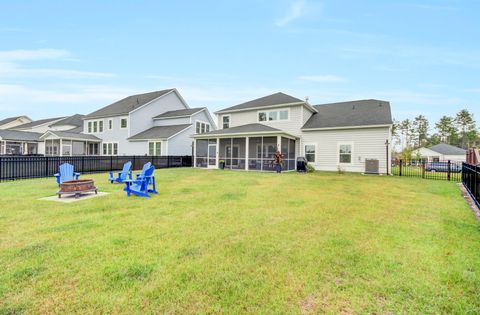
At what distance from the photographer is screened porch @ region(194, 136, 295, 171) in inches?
702

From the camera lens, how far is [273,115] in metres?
19.5

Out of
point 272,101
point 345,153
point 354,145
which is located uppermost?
point 272,101

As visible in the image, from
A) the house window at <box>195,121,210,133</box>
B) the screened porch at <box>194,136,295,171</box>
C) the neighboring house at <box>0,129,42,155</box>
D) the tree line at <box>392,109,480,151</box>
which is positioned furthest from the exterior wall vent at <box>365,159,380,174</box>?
the tree line at <box>392,109,480,151</box>

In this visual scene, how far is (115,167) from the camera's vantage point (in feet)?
55.4

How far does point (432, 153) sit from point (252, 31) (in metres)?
47.5

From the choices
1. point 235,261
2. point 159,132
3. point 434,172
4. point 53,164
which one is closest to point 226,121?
point 159,132

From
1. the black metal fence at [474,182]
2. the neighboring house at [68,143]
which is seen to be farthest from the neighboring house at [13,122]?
the black metal fence at [474,182]

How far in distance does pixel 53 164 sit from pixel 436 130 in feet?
266

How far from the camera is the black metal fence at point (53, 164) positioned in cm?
1092

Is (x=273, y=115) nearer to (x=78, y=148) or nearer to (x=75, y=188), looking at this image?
(x=75, y=188)

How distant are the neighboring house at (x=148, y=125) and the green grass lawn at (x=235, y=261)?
59.2 feet

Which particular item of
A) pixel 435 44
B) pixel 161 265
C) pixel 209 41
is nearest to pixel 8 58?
pixel 209 41

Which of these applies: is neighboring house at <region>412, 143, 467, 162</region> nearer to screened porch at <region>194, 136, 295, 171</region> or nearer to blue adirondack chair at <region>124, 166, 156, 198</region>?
screened porch at <region>194, 136, 295, 171</region>

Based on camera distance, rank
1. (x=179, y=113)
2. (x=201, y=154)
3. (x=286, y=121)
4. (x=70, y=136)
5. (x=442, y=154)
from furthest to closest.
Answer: (x=442, y=154) < (x=179, y=113) < (x=70, y=136) < (x=201, y=154) < (x=286, y=121)
